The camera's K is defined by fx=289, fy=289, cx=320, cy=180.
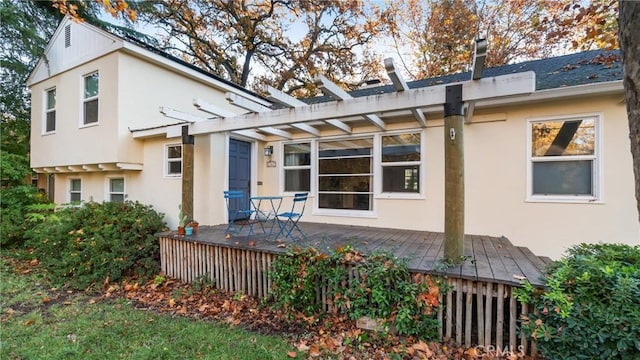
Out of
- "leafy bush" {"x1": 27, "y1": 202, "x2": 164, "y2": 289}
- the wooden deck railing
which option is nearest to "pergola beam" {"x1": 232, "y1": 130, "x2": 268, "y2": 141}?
"leafy bush" {"x1": 27, "y1": 202, "x2": 164, "y2": 289}

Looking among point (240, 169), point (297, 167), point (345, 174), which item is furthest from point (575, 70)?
point (240, 169)

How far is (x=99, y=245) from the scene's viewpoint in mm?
5379

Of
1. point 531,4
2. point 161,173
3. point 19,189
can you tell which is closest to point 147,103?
point 161,173

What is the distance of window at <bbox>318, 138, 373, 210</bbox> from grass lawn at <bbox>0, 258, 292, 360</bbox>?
4087 millimetres

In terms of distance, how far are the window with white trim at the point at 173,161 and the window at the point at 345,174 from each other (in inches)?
136

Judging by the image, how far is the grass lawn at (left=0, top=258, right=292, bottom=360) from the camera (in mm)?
2980

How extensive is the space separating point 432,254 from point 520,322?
1.18 metres

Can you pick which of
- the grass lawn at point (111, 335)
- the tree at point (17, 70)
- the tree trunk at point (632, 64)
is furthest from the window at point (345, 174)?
the tree at point (17, 70)

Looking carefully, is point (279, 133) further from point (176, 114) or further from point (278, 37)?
point (278, 37)

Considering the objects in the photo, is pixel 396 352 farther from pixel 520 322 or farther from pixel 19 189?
pixel 19 189

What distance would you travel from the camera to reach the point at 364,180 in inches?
269

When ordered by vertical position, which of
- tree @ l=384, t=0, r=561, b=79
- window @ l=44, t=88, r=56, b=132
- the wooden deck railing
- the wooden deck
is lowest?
the wooden deck railing

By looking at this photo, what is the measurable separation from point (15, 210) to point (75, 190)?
1.60 meters

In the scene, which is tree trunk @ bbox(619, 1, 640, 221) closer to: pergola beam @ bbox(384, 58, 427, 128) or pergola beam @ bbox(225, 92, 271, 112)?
pergola beam @ bbox(384, 58, 427, 128)
